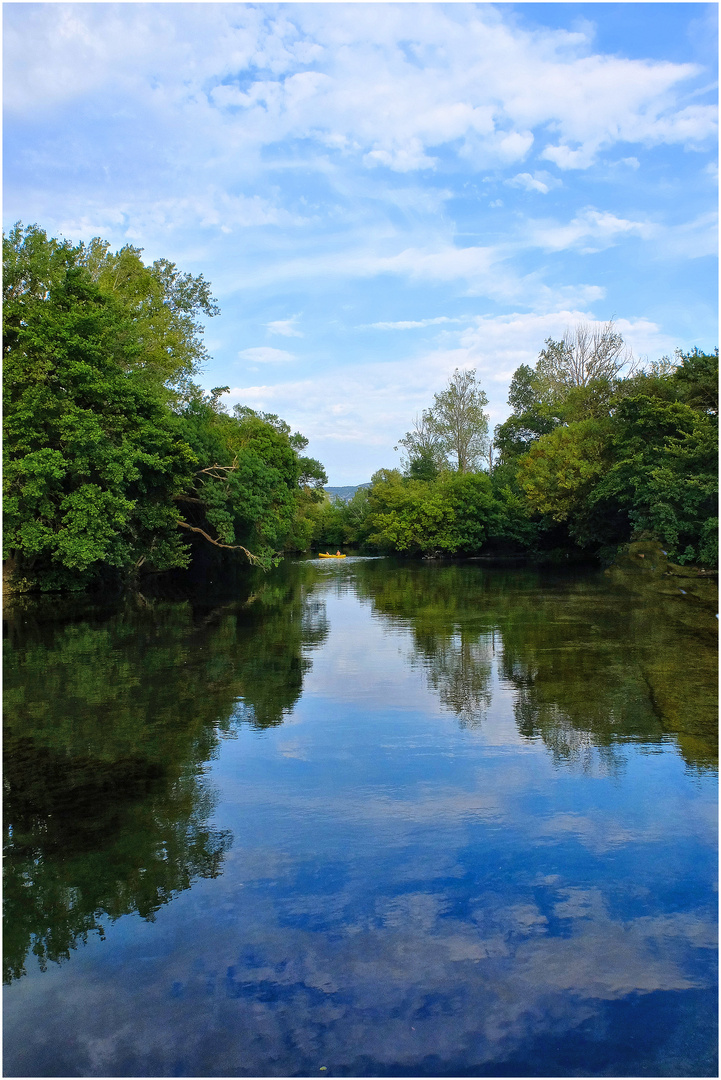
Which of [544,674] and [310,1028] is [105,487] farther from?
[310,1028]

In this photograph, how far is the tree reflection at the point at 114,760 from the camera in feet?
13.5

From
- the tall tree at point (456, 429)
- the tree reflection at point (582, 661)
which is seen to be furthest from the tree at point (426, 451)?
the tree reflection at point (582, 661)

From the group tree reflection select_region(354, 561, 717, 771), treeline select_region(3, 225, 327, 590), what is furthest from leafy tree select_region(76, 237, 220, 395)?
tree reflection select_region(354, 561, 717, 771)

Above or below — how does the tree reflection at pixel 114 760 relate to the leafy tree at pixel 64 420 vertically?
below

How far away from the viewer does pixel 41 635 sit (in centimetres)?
1412

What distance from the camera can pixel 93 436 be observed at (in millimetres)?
18062

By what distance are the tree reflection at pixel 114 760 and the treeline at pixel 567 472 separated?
54.4ft

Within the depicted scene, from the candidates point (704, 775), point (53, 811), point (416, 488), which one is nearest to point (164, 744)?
point (53, 811)

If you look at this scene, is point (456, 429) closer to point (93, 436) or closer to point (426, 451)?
point (426, 451)

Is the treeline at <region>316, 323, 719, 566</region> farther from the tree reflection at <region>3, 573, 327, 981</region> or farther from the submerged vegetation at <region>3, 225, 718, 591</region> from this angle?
the tree reflection at <region>3, 573, 327, 981</region>

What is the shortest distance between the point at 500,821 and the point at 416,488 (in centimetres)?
4835

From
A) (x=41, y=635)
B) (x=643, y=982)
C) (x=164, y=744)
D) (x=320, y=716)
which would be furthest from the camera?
(x=41, y=635)

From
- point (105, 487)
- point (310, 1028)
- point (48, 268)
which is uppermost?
point (48, 268)

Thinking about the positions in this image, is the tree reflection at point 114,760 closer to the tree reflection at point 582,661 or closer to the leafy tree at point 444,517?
the tree reflection at point 582,661
